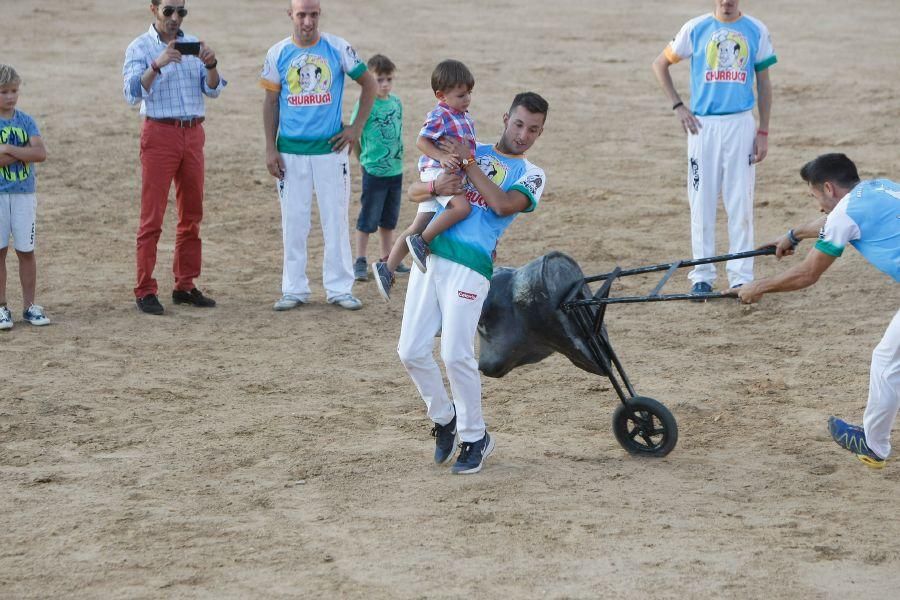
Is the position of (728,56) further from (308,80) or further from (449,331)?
(449,331)

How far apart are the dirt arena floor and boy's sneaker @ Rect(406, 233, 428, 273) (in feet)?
3.86

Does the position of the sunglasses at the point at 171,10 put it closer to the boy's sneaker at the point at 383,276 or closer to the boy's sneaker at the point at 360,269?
the boy's sneaker at the point at 360,269

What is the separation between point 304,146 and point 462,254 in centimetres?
377

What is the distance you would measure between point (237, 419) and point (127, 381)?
1.12 metres

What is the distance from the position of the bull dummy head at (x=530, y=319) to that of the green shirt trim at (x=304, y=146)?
3363 mm

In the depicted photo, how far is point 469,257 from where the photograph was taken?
6.34m

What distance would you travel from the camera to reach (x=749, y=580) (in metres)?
5.48

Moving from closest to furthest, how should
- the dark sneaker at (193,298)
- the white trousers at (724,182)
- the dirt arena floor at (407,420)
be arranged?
1. the dirt arena floor at (407,420)
2. the white trousers at (724,182)
3. the dark sneaker at (193,298)

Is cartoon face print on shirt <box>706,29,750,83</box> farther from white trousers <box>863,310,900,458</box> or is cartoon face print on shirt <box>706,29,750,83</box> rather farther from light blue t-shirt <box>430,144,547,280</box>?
light blue t-shirt <box>430,144,547,280</box>

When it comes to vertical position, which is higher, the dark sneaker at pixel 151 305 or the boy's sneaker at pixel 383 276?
the boy's sneaker at pixel 383 276

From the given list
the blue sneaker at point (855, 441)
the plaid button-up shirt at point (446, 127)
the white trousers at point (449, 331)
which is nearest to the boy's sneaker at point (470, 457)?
the white trousers at point (449, 331)

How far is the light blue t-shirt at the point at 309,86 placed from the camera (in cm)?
963

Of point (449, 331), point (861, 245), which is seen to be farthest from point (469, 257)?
point (861, 245)

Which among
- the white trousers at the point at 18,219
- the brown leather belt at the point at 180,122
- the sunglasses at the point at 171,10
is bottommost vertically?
the white trousers at the point at 18,219
